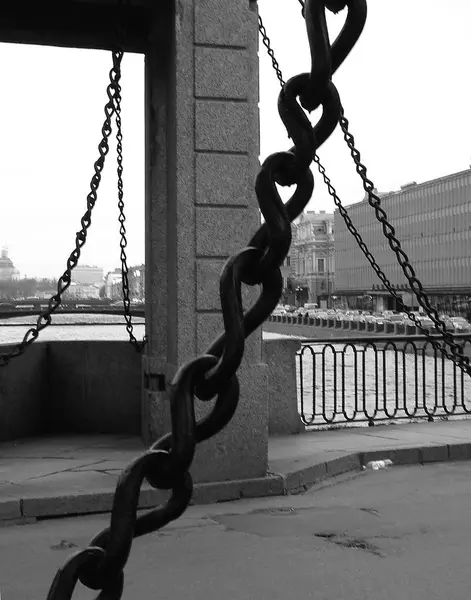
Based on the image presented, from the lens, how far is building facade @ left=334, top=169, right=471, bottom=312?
96.8 meters

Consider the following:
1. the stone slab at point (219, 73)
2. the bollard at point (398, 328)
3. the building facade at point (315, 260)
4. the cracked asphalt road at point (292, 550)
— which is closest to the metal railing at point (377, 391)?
the cracked asphalt road at point (292, 550)

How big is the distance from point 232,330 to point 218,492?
6057 mm

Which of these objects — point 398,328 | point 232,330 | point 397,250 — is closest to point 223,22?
point 397,250

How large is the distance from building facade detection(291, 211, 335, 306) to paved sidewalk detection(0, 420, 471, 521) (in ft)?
467

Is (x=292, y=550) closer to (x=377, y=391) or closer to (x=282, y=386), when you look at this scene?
(x=282, y=386)

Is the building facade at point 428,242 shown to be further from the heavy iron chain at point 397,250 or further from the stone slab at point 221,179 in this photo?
the stone slab at point 221,179

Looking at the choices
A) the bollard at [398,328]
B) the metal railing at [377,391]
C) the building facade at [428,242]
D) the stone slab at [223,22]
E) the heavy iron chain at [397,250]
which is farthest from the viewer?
the building facade at [428,242]

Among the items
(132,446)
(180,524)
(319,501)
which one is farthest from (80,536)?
(132,446)

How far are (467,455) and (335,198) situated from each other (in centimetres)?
311

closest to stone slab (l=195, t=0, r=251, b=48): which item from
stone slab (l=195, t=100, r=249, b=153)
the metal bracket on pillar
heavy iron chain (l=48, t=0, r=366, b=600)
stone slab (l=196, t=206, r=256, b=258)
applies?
stone slab (l=195, t=100, r=249, b=153)

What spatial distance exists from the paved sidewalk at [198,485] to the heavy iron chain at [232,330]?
5.60 meters

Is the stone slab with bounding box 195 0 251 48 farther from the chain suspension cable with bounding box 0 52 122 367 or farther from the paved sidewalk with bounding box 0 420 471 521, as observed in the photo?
the paved sidewalk with bounding box 0 420 471 521

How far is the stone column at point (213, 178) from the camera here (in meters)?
6.93

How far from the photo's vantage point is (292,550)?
5406 mm
